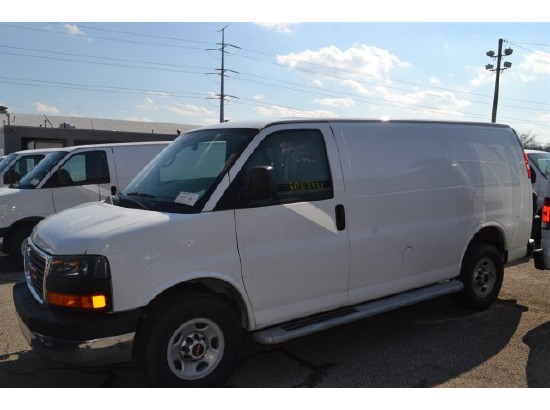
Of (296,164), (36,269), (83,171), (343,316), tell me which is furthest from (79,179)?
(343,316)

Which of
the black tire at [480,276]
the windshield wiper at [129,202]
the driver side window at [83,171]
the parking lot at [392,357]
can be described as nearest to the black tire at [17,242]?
the driver side window at [83,171]

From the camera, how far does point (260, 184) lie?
362 centimetres

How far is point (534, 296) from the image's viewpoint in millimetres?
6223

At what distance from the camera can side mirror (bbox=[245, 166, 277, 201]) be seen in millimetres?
3600

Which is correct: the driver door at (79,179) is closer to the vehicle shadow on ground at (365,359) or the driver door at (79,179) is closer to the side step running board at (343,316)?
the vehicle shadow on ground at (365,359)

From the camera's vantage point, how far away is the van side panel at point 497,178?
5.34m

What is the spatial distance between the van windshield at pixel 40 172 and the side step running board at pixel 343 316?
19.6ft

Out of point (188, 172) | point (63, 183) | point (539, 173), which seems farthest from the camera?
point (539, 173)

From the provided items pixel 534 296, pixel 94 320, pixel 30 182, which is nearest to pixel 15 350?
pixel 94 320

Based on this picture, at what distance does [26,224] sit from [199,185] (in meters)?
5.50

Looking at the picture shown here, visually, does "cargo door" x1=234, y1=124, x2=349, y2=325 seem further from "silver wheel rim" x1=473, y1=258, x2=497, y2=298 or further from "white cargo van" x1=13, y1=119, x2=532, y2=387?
"silver wheel rim" x1=473, y1=258, x2=497, y2=298

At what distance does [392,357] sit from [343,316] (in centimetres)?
62

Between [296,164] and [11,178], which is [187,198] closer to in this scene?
[296,164]

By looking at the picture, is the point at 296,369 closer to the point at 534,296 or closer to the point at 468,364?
the point at 468,364
